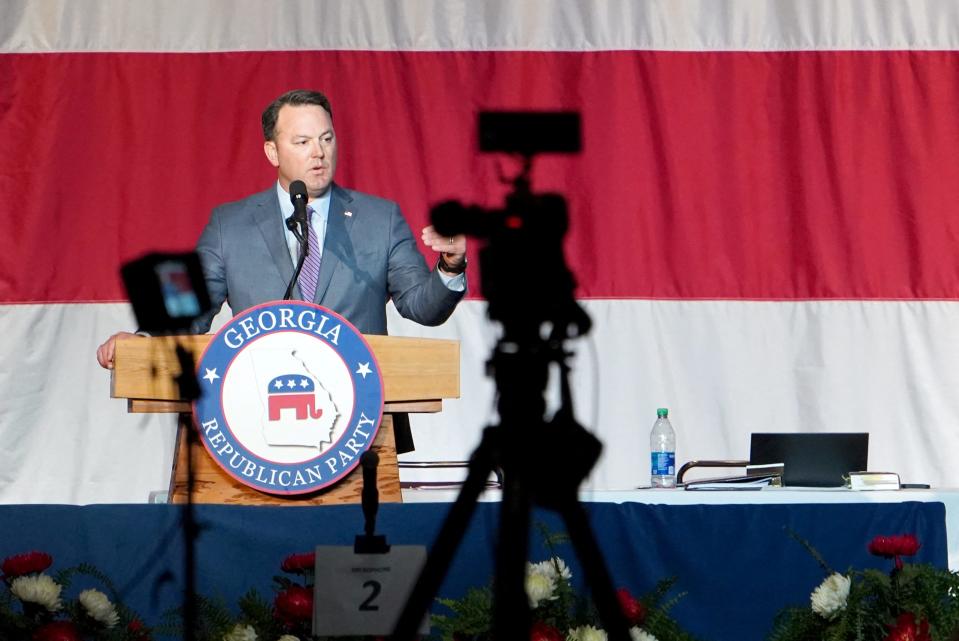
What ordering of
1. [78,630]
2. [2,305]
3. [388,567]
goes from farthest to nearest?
[2,305] < [78,630] < [388,567]

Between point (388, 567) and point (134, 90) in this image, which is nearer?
point (388, 567)

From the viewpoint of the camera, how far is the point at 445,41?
4727 millimetres

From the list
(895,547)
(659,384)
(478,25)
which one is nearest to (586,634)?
(895,547)

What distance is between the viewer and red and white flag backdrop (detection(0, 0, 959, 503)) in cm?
467

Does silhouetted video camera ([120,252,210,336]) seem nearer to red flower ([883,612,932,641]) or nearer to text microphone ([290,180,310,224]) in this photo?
text microphone ([290,180,310,224])

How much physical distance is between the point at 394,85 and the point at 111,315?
1286 mm

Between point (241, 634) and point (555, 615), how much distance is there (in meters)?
0.44

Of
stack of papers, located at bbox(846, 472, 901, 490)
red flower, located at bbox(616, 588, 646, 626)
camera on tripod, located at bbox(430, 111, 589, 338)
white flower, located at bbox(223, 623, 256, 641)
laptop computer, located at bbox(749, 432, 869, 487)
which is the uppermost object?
camera on tripod, located at bbox(430, 111, 589, 338)

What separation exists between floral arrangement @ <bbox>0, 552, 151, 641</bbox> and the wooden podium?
354 mm

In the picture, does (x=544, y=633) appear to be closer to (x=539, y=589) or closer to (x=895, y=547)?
(x=539, y=589)

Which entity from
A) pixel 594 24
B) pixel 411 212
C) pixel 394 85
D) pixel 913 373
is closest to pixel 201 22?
pixel 394 85

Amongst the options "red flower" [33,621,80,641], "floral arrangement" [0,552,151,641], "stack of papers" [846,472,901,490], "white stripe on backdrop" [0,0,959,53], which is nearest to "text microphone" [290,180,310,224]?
"floral arrangement" [0,552,151,641]

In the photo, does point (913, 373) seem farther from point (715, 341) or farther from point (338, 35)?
point (338, 35)

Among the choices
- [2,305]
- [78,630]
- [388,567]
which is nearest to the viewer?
Result: [388,567]
